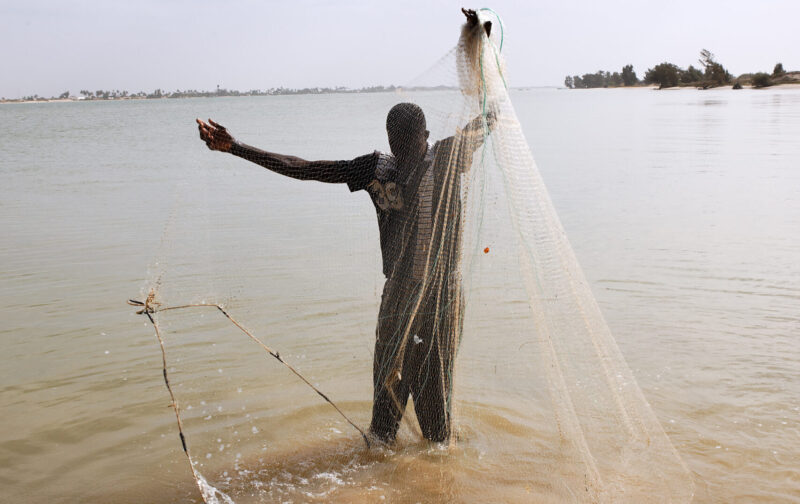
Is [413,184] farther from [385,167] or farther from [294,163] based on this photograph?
[294,163]

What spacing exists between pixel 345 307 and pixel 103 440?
91.3 inches

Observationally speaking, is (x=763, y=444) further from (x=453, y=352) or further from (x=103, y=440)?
(x=103, y=440)

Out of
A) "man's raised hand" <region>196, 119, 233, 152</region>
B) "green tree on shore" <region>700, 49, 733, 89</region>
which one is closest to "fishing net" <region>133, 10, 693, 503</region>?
"man's raised hand" <region>196, 119, 233, 152</region>

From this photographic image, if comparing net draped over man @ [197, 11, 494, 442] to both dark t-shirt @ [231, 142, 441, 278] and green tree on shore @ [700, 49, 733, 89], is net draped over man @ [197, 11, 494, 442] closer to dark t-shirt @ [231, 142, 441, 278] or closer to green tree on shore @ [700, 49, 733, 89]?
dark t-shirt @ [231, 142, 441, 278]

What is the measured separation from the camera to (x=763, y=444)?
3494 millimetres

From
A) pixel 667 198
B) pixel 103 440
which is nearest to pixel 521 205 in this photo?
pixel 103 440

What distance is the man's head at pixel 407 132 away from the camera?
2848 mm

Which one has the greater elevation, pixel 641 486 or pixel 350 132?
pixel 350 132

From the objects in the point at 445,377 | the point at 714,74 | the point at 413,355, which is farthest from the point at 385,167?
the point at 714,74

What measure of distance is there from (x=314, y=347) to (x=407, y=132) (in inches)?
99.8

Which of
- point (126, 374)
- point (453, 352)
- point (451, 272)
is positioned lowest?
point (126, 374)

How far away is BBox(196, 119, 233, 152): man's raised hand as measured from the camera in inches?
115

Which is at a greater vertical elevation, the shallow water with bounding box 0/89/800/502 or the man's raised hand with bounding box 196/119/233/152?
the man's raised hand with bounding box 196/119/233/152

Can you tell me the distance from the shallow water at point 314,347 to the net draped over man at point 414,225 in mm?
549
